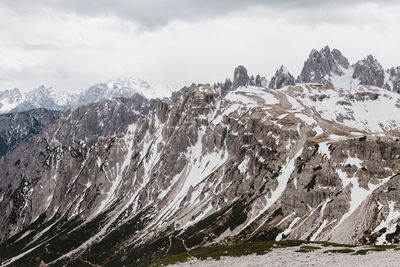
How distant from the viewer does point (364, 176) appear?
198875mm

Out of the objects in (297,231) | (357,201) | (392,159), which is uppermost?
(392,159)

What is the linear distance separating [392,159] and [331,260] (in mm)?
142254

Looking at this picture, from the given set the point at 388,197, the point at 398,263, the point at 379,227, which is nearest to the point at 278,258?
the point at 398,263

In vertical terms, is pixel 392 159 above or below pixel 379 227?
above

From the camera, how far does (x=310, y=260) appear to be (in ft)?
268

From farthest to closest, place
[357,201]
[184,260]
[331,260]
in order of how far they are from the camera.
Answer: [357,201] → [184,260] → [331,260]

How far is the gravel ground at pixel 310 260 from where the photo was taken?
71.2 meters

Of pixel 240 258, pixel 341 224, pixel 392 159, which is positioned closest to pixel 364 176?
pixel 392 159

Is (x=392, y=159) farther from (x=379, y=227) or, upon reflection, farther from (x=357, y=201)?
(x=379, y=227)

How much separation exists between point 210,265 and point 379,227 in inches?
3791

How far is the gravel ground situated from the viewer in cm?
7119

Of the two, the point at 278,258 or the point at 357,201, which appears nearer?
the point at 278,258

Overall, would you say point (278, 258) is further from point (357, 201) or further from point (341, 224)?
point (357, 201)

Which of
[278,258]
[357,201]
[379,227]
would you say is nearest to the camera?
[278,258]
